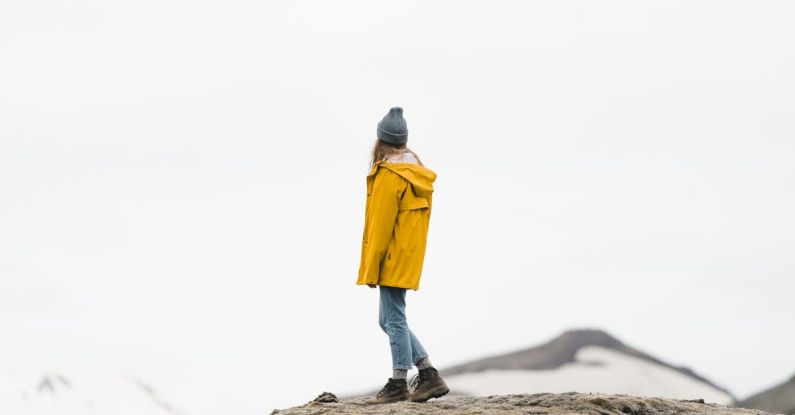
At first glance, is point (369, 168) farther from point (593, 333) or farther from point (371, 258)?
point (593, 333)

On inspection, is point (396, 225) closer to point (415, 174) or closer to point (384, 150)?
point (415, 174)

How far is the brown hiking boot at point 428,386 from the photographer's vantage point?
12.3 metres

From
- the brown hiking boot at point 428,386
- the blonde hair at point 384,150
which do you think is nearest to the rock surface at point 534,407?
the brown hiking boot at point 428,386

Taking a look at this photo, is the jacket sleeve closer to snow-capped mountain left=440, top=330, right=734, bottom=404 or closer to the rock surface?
the rock surface

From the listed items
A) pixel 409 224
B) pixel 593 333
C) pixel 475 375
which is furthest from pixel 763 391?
pixel 409 224

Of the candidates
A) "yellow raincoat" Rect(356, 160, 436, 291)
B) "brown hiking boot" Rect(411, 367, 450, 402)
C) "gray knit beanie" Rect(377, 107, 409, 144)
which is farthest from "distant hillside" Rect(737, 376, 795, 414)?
"gray knit beanie" Rect(377, 107, 409, 144)

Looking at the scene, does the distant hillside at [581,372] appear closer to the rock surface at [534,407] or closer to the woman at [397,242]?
the rock surface at [534,407]

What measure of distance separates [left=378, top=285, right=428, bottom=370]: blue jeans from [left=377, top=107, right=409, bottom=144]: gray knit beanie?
1.57m

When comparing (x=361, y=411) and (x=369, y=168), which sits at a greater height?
(x=369, y=168)

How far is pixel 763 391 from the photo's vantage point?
48.6 feet

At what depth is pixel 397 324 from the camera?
12148 mm

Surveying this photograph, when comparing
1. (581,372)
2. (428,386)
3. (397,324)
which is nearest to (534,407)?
(428,386)

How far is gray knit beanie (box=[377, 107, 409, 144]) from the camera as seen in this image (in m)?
12.3

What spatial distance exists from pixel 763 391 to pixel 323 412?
6.28 meters
